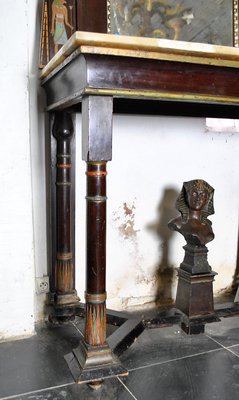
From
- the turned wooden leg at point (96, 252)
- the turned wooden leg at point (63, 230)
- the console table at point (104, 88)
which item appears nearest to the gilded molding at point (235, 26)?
the console table at point (104, 88)

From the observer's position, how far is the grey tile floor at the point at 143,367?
130cm

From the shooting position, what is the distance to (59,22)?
5.50 ft

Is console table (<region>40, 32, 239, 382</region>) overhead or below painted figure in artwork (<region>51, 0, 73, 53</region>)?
below

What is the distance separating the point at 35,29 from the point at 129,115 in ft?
1.94

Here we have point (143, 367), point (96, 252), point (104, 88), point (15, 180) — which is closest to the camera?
point (104, 88)

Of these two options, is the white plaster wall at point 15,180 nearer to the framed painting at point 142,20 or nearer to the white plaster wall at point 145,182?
the framed painting at point 142,20

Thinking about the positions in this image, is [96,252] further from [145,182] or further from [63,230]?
[145,182]

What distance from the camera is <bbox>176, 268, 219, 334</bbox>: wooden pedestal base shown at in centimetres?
171

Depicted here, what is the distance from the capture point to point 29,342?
165 centimetres

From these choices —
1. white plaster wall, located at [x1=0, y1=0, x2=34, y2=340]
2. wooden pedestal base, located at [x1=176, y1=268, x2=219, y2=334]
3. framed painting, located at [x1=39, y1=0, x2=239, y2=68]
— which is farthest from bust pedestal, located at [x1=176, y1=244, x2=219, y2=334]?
framed painting, located at [x1=39, y1=0, x2=239, y2=68]

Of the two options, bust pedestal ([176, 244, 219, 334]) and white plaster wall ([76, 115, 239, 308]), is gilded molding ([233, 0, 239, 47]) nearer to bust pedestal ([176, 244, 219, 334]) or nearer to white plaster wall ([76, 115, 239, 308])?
white plaster wall ([76, 115, 239, 308])

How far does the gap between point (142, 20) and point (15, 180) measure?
36.4 inches

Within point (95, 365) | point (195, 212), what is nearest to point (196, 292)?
point (195, 212)

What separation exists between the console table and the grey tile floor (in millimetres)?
70
